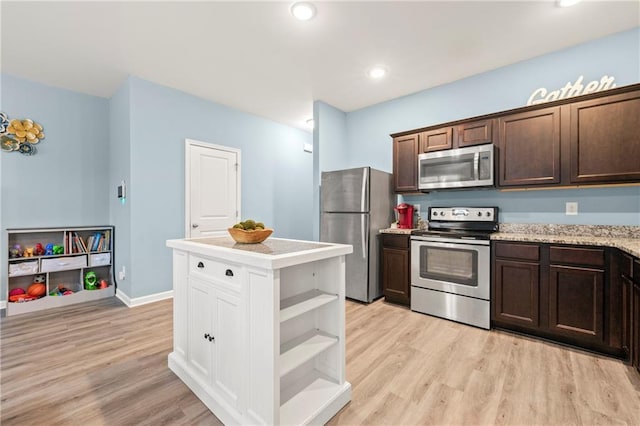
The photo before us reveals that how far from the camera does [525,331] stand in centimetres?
255

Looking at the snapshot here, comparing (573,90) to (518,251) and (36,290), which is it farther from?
(36,290)

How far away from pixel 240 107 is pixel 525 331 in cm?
453

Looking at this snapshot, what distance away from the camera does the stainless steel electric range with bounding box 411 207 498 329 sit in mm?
2721

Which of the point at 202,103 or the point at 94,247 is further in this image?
the point at 202,103

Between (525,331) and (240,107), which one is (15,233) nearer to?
(240,107)

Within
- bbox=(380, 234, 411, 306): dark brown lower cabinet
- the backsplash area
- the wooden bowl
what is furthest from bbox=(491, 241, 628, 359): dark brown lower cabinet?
the wooden bowl

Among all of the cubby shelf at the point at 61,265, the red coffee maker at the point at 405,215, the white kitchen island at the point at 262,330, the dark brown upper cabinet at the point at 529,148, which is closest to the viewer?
the white kitchen island at the point at 262,330

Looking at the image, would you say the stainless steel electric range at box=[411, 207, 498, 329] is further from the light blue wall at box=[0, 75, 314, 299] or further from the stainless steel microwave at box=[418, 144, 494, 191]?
the light blue wall at box=[0, 75, 314, 299]

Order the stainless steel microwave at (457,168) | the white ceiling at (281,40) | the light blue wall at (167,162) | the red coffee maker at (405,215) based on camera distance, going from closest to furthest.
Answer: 1. the white ceiling at (281,40)
2. the stainless steel microwave at (457,168)
3. the light blue wall at (167,162)
4. the red coffee maker at (405,215)

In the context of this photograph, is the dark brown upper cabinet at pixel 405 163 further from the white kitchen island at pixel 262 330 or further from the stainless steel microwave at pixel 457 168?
the white kitchen island at pixel 262 330

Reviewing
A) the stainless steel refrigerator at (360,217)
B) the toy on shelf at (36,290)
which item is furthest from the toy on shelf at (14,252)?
the stainless steel refrigerator at (360,217)

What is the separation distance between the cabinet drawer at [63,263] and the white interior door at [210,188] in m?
1.27

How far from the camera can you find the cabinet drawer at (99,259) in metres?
3.62

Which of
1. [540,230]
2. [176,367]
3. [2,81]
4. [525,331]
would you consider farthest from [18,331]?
[540,230]
